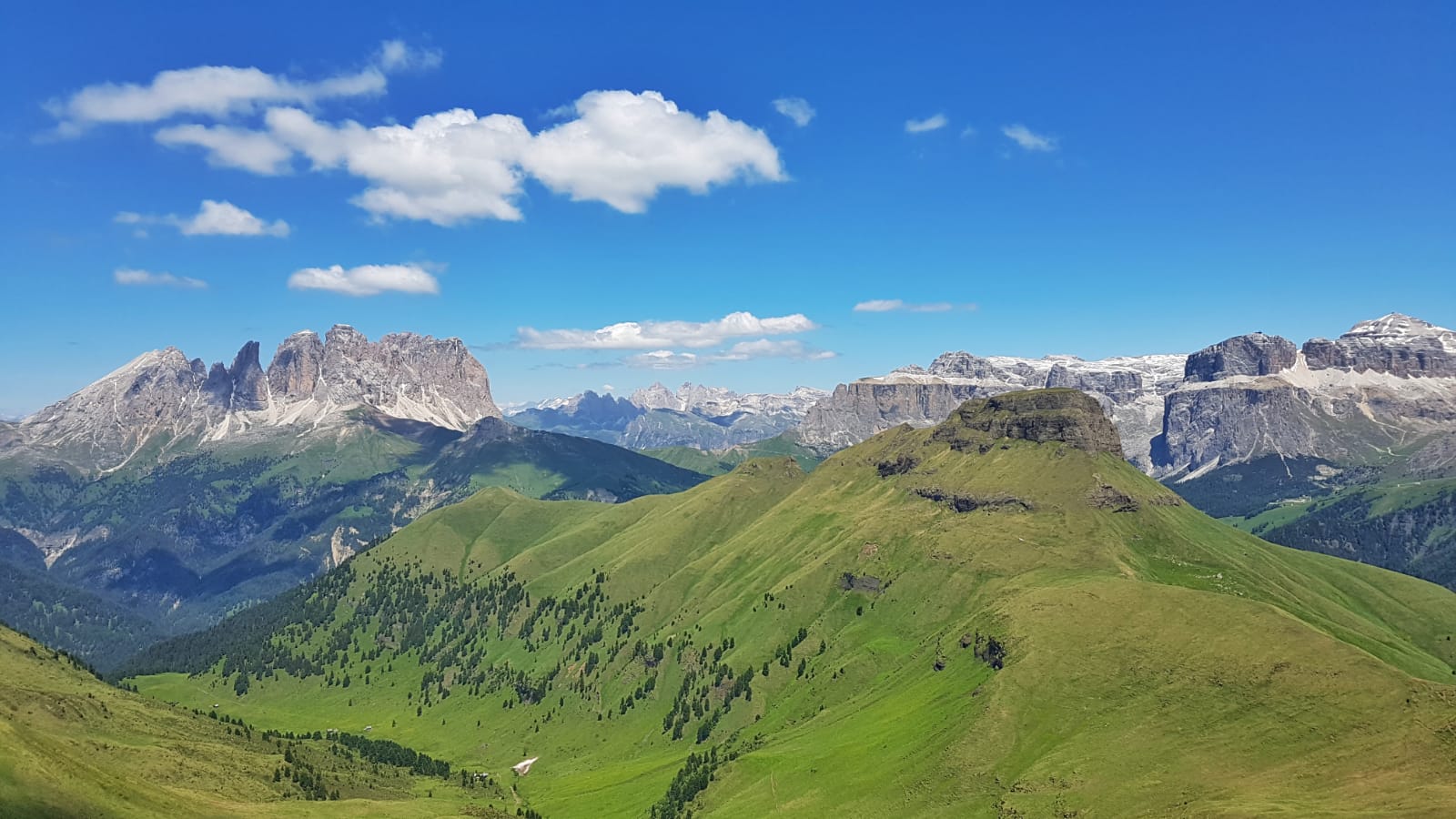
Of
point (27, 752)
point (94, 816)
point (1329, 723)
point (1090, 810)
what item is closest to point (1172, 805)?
point (1090, 810)

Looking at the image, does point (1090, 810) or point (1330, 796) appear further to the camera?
point (1090, 810)

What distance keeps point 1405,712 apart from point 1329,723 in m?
15.0

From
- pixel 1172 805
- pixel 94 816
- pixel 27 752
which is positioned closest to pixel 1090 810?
pixel 1172 805

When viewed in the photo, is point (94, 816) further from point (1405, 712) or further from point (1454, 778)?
point (1405, 712)

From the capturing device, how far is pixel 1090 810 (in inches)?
7849

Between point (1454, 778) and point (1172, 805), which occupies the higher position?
point (1454, 778)

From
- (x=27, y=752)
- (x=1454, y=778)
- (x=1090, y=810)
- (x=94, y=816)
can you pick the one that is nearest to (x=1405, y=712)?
(x=1454, y=778)

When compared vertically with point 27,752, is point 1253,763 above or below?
below

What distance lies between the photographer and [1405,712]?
190 m

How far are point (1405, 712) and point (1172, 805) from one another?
55.6m

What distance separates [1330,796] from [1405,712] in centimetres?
3885

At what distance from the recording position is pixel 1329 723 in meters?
199

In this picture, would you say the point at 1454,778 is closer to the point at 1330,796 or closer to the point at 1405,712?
the point at 1330,796

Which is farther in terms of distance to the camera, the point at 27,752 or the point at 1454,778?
the point at 27,752
